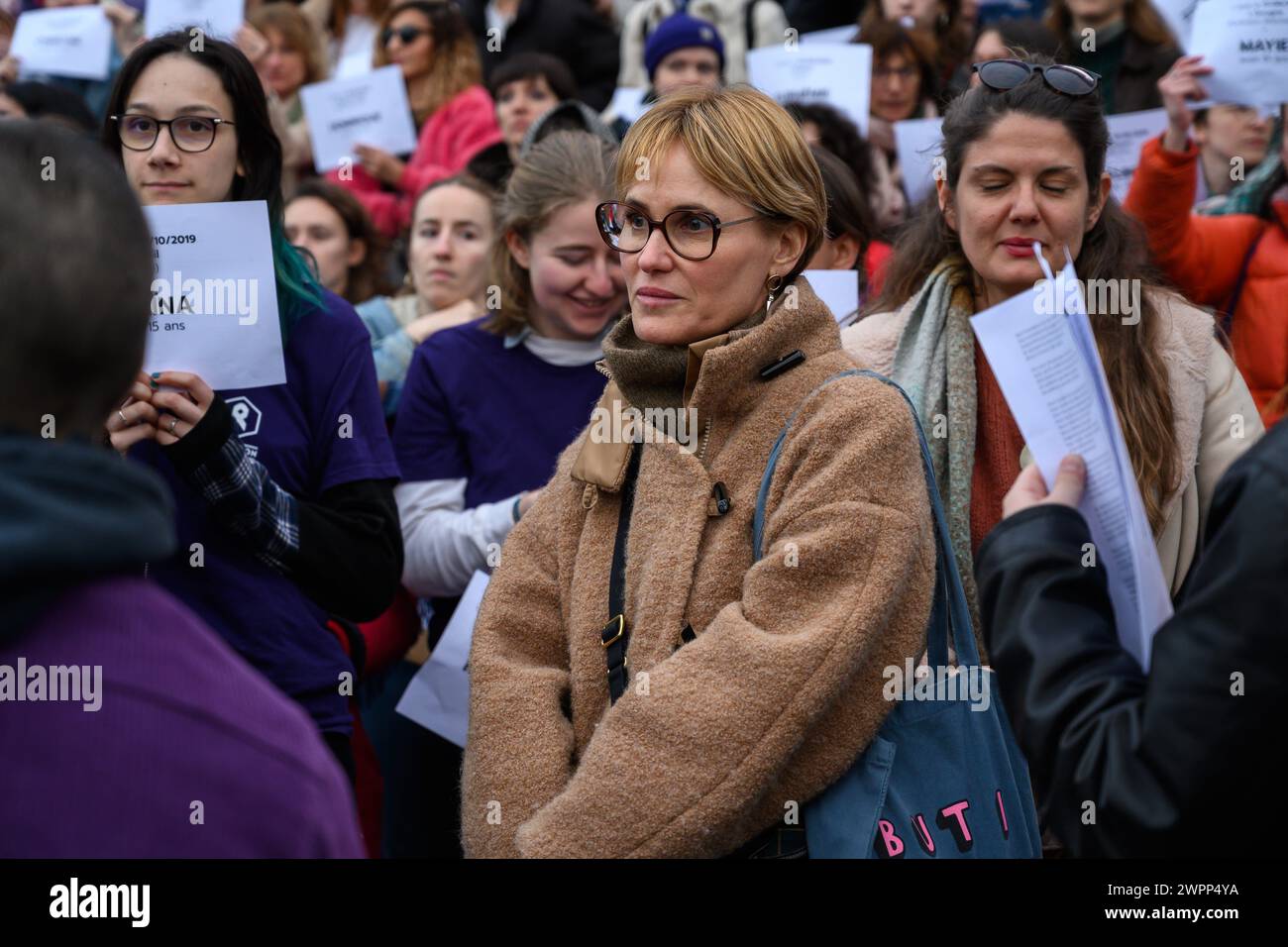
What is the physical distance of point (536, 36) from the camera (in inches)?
324

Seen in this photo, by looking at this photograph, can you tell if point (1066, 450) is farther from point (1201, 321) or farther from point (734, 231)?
point (1201, 321)

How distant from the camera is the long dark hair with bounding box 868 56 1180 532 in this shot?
11.0 feet

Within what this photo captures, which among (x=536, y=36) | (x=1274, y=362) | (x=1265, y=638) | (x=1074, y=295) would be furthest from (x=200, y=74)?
(x=536, y=36)

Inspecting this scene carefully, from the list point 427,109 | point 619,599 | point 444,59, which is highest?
point 444,59

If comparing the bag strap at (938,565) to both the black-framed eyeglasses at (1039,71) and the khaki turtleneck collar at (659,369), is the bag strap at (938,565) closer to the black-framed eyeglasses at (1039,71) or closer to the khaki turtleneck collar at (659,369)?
the khaki turtleneck collar at (659,369)

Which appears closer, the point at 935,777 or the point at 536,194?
the point at 935,777

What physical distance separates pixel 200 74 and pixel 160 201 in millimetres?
320

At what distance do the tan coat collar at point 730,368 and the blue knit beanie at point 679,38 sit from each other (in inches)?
166

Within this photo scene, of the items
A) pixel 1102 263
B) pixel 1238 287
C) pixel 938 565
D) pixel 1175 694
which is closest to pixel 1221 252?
pixel 1238 287

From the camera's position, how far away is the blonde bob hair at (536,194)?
14.7ft

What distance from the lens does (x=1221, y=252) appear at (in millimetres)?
4523

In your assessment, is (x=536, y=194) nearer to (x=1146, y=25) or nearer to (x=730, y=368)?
(x=730, y=368)

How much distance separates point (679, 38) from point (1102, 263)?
12.5ft

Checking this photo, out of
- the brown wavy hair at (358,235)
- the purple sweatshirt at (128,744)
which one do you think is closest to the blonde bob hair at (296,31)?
the brown wavy hair at (358,235)
